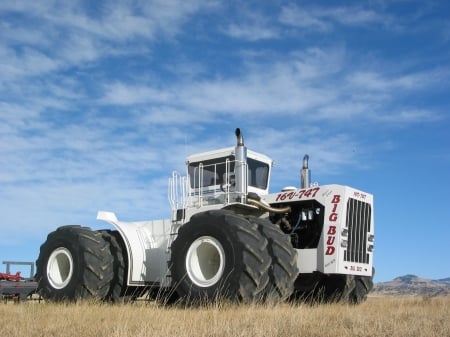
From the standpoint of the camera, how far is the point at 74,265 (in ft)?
45.8

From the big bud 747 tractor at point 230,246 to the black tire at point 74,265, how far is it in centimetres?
2

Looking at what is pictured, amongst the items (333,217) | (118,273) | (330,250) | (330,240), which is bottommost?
(118,273)

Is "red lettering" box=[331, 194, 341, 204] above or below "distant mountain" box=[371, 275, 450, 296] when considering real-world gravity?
above

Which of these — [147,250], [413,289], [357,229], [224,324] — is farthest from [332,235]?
[413,289]

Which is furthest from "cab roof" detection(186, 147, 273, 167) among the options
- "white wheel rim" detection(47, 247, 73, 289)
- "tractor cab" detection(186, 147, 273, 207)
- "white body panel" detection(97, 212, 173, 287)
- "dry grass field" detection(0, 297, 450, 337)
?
"dry grass field" detection(0, 297, 450, 337)

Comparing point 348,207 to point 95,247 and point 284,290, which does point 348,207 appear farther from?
point 95,247

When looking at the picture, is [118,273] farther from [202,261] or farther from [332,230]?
[332,230]

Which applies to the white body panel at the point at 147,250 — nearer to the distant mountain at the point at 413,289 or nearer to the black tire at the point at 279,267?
the black tire at the point at 279,267

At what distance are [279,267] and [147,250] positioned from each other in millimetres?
4422

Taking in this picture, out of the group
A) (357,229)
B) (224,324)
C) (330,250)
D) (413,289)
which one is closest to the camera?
(224,324)

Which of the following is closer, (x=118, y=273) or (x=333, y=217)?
(x=333, y=217)

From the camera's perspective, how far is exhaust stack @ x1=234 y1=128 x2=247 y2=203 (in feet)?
42.9

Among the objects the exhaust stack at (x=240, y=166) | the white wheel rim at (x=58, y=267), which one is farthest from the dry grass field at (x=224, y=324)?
the white wheel rim at (x=58, y=267)

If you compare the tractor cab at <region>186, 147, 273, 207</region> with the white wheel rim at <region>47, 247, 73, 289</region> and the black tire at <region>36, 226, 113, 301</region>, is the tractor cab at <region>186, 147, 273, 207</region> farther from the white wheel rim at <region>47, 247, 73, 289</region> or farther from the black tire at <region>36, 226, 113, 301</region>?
the white wheel rim at <region>47, 247, 73, 289</region>
